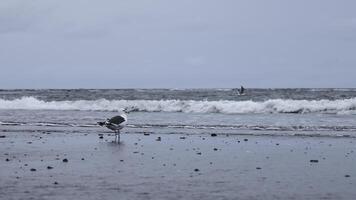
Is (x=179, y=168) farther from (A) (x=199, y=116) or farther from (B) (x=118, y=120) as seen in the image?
(A) (x=199, y=116)

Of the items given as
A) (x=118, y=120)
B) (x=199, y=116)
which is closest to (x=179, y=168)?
(x=118, y=120)

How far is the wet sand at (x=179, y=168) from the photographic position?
8.68m

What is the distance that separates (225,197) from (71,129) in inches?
576

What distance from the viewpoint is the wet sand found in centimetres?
868

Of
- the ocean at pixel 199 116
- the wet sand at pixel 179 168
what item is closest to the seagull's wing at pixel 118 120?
the wet sand at pixel 179 168

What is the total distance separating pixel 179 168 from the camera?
1117cm

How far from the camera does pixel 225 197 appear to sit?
27.1ft

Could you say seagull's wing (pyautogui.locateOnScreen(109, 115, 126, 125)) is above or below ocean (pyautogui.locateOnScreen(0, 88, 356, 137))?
above

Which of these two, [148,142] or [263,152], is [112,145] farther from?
[263,152]

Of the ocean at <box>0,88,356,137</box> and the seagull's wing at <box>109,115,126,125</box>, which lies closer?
the seagull's wing at <box>109,115,126,125</box>

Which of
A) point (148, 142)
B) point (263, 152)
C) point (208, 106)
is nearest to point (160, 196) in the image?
point (263, 152)

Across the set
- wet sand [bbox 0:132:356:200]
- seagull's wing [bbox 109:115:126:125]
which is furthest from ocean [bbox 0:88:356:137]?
wet sand [bbox 0:132:356:200]

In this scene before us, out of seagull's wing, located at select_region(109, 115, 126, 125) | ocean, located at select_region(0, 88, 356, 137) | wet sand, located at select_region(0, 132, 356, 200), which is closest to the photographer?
wet sand, located at select_region(0, 132, 356, 200)

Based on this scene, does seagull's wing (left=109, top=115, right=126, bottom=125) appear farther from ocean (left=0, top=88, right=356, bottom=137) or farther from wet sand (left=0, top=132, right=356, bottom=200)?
ocean (left=0, top=88, right=356, bottom=137)
